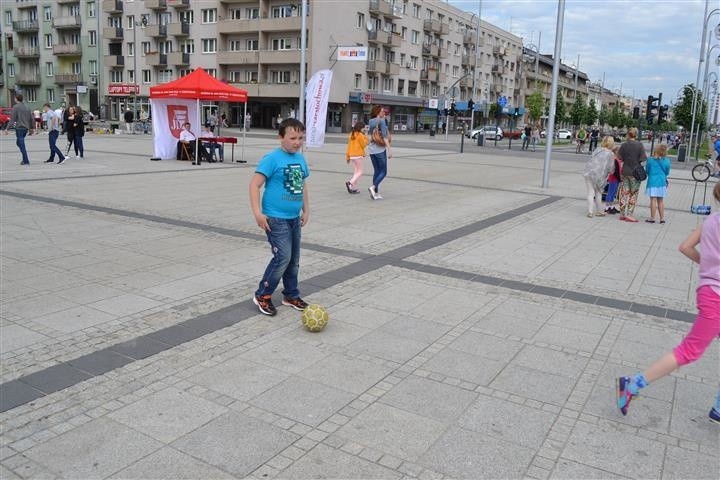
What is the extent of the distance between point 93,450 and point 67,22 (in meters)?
77.1

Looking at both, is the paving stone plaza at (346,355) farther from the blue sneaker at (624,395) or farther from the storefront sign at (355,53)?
the storefront sign at (355,53)

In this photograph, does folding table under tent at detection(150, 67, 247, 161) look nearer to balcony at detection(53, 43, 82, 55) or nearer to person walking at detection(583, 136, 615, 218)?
person walking at detection(583, 136, 615, 218)

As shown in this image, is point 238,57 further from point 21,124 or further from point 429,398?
point 429,398

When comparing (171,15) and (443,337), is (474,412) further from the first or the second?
(171,15)

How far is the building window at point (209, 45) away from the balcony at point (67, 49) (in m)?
17.8

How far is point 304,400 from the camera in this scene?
3.94 metres

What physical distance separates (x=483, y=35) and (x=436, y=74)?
17648 millimetres

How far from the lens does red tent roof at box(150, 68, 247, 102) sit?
719 inches

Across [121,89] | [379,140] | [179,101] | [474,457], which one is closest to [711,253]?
[474,457]

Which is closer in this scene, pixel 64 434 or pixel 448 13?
pixel 64 434

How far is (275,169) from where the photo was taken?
521 centimetres

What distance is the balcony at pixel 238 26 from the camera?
56688 mm

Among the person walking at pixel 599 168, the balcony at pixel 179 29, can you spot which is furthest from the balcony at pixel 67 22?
the person walking at pixel 599 168

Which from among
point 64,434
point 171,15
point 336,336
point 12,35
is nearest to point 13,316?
point 64,434
